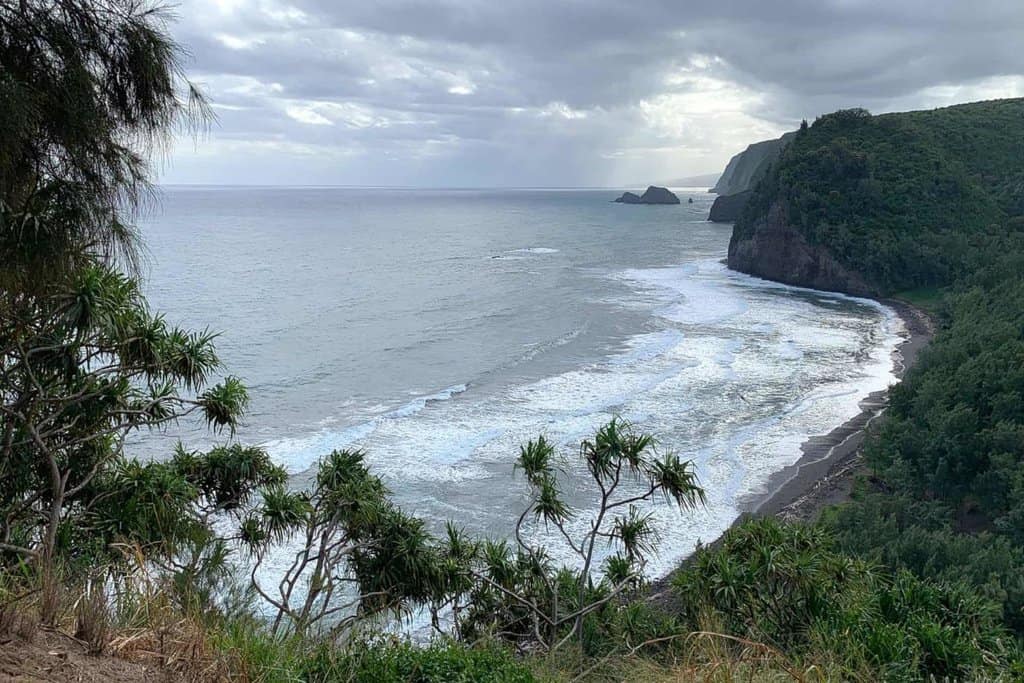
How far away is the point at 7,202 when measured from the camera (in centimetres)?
559

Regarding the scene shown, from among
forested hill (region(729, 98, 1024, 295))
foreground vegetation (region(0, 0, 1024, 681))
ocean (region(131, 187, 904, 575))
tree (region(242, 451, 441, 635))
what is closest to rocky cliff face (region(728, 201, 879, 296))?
forested hill (region(729, 98, 1024, 295))

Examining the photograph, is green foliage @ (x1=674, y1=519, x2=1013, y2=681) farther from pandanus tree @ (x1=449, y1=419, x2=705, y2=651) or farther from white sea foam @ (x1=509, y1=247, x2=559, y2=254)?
white sea foam @ (x1=509, y1=247, x2=559, y2=254)

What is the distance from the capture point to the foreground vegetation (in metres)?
Answer: 5.31

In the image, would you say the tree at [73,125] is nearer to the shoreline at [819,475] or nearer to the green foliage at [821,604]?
the green foliage at [821,604]

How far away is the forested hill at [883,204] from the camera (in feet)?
197

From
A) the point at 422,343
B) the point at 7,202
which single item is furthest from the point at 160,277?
the point at 7,202

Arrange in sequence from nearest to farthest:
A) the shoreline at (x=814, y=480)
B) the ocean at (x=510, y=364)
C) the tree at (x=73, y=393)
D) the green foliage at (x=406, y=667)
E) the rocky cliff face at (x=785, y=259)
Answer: the green foliage at (x=406, y=667)
the tree at (x=73, y=393)
the shoreline at (x=814, y=480)
the ocean at (x=510, y=364)
the rocky cliff face at (x=785, y=259)

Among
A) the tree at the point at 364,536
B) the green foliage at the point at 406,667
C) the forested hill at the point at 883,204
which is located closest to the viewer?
the green foliage at the point at 406,667

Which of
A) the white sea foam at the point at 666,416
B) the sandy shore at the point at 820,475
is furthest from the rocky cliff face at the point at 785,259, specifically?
the sandy shore at the point at 820,475

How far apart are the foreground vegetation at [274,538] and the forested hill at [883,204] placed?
44.4 m

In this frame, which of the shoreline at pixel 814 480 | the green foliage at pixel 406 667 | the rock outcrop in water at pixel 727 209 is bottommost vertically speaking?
the shoreline at pixel 814 480

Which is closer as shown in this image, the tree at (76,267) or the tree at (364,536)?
the tree at (76,267)

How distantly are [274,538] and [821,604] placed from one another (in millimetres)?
7234

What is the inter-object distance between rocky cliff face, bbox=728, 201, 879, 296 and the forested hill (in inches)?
3.5
